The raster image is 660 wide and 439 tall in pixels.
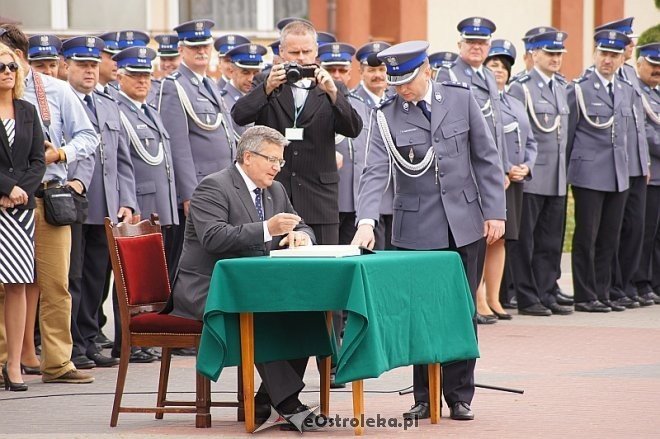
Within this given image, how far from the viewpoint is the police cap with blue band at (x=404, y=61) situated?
31.4 ft

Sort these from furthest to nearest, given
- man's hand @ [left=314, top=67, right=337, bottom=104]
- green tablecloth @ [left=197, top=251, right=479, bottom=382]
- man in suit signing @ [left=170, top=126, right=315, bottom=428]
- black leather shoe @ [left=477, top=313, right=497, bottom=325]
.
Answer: black leather shoe @ [left=477, top=313, right=497, bottom=325] → man's hand @ [left=314, top=67, right=337, bottom=104] → man in suit signing @ [left=170, top=126, right=315, bottom=428] → green tablecloth @ [left=197, top=251, right=479, bottom=382]

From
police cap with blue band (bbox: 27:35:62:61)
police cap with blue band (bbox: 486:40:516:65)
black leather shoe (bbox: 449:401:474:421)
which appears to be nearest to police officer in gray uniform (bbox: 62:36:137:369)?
police cap with blue band (bbox: 27:35:62:61)

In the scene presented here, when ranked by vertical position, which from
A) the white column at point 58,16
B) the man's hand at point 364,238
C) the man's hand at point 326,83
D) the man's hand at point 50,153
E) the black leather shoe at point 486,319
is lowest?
the black leather shoe at point 486,319

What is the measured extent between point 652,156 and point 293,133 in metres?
6.46

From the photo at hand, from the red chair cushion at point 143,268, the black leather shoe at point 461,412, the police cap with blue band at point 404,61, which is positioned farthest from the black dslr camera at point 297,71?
the black leather shoe at point 461,412

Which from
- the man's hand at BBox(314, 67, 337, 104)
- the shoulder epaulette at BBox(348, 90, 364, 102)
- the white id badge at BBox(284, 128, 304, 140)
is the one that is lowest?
the white id badge at BBox(284, 128, 304, 140)

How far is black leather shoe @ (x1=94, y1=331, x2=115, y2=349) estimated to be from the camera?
1280 cm

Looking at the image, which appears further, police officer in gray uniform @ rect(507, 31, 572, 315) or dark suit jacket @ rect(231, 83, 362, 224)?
police officer in gray uniform @ rect(507, 31, 572, 315)

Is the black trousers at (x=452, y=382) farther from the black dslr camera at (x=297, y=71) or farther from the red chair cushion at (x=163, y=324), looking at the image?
the black dslr camera at (x=297, y=71)

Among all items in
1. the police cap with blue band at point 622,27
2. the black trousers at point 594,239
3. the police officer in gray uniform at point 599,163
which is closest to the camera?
the police officer in gray uniform at point 599,163

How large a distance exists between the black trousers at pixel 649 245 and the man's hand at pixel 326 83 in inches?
256

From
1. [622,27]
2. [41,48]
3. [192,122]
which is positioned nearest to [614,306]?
[622,27]

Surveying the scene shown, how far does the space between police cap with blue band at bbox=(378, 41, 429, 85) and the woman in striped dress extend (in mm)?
2462

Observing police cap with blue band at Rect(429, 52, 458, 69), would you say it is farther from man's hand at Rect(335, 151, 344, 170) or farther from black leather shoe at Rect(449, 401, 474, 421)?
black leather shoe at Rect(449, 401, 474, 421)
